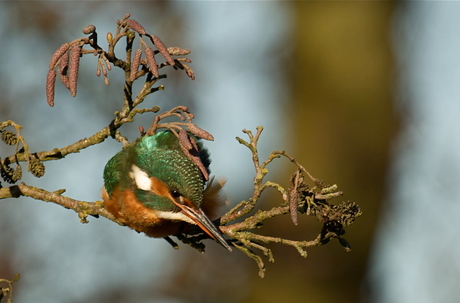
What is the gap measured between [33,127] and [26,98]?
36cm

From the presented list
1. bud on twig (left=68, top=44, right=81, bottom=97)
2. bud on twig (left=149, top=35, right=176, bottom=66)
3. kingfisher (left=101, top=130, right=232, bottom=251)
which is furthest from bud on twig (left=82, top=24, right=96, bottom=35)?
kingfisher (left=101, top=130, right=232, bottom=251)

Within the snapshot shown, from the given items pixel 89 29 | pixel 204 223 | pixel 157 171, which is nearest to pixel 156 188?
pixel 157 171

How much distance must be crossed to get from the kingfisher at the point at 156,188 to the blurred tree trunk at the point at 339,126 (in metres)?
2.63

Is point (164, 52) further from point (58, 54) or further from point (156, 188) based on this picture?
point (156, 188)

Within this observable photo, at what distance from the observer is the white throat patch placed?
12.4 ft

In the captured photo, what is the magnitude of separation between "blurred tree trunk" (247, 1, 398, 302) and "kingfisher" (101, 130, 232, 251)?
104 inches

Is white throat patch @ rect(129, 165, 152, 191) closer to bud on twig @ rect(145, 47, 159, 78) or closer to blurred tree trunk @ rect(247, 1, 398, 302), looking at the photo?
bud on twig @ rect(145, 47, 159, 78)

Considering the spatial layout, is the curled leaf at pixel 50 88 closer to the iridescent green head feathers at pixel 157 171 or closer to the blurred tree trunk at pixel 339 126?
the iridescent green head feathers at pixel 157 171

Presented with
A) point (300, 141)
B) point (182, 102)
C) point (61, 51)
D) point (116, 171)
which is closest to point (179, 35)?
point (182, 102)

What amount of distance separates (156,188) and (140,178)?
0.10 m

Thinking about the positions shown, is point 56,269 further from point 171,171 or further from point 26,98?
point 171,171

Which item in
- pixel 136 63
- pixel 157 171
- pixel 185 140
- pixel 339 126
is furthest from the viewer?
pixel 339 126

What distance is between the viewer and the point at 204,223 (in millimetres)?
3447

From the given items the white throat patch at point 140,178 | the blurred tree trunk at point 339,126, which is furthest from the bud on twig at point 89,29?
the blurred tree trunk at point 339,126
